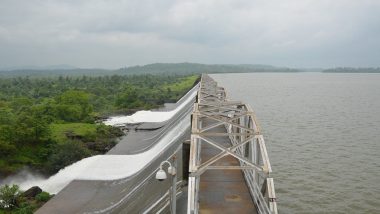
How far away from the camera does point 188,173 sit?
2128 cm

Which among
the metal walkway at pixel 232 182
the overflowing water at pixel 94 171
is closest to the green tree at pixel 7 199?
the overflowing water at pixel 94 171

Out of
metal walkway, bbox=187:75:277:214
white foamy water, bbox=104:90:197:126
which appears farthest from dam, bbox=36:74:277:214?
white foamy water, bbox=104:90:197:126

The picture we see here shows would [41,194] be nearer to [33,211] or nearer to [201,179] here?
[33,211]

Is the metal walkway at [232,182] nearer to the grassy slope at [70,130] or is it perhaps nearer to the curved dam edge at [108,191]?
the curved dam edge at [108,191]

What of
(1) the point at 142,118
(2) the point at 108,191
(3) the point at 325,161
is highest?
(3) the point at 325,161

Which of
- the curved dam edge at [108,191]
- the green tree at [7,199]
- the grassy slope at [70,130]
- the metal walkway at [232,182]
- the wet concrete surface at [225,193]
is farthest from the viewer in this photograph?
the grassy slope at [70,130]

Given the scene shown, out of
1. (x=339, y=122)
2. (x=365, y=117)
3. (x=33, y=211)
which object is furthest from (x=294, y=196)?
(x=365, y=117)

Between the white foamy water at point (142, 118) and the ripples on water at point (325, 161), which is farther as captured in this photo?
the white foamy water at point (142, 118)

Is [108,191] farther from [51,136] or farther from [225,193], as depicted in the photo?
[51,136]

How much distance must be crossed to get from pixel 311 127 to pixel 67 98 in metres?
39.4

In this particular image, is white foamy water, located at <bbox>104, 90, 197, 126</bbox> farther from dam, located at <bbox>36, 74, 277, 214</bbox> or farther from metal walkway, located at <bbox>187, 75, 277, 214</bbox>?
metal walkway, located at <bbox>187, 75, 277, 214</bbox>

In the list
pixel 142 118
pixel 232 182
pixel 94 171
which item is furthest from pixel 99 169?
pixel 142 118

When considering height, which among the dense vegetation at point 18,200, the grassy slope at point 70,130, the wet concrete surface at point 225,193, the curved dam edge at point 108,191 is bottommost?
the dense vegetation at point 18,200

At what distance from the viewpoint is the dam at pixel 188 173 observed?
14547mm
